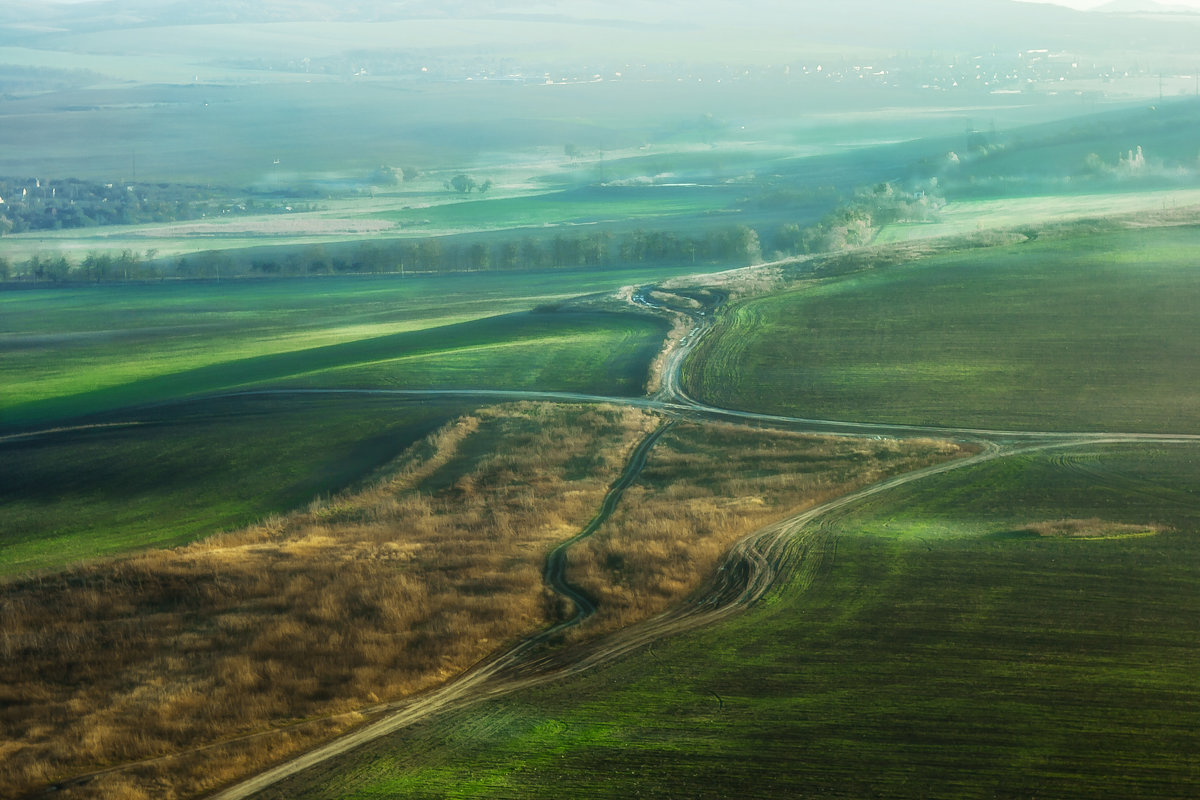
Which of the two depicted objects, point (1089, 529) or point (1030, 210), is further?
point (1030, 210)

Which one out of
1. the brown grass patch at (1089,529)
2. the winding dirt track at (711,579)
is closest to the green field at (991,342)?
the winding dirt track at (711,579)

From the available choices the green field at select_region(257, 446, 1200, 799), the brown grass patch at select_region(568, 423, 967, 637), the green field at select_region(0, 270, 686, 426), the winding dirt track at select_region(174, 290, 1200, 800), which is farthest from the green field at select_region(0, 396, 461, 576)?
the green field at select_region(257, 446, 1200, 799)

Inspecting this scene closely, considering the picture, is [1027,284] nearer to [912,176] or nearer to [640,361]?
[640,361]

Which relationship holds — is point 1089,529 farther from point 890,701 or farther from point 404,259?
point 404,259

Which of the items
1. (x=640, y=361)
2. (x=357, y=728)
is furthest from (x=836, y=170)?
(x=357, y=728)

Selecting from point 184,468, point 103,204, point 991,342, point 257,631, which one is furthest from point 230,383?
point 103,204
